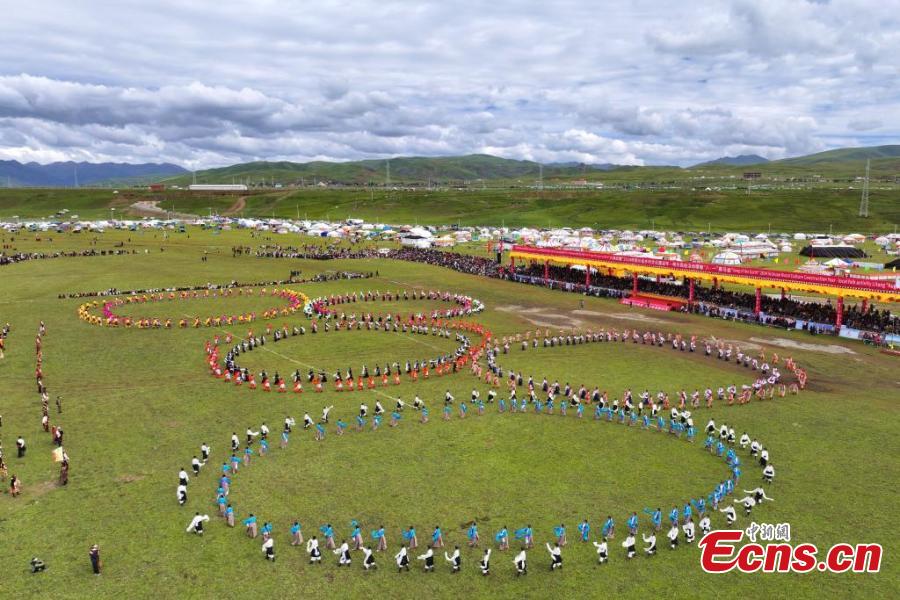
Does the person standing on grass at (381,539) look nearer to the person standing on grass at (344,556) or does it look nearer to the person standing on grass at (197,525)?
the person standing on grass at (344,556)

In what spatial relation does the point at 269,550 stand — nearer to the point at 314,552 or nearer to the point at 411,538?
the point at 314,552

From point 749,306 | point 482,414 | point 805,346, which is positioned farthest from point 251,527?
point 749,306

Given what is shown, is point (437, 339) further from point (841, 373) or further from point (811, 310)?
point (811, 310)

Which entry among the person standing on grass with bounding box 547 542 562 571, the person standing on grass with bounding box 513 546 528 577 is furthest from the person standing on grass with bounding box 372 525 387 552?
the person standing on grass with bounding box 547 542 562 571

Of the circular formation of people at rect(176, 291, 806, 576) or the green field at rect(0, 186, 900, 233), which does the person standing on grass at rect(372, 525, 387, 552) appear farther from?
the green field at rect(0, 186, 900, 233)

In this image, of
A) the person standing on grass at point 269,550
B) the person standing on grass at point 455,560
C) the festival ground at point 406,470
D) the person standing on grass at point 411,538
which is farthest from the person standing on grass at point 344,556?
the person standing on grass at point 455,560
